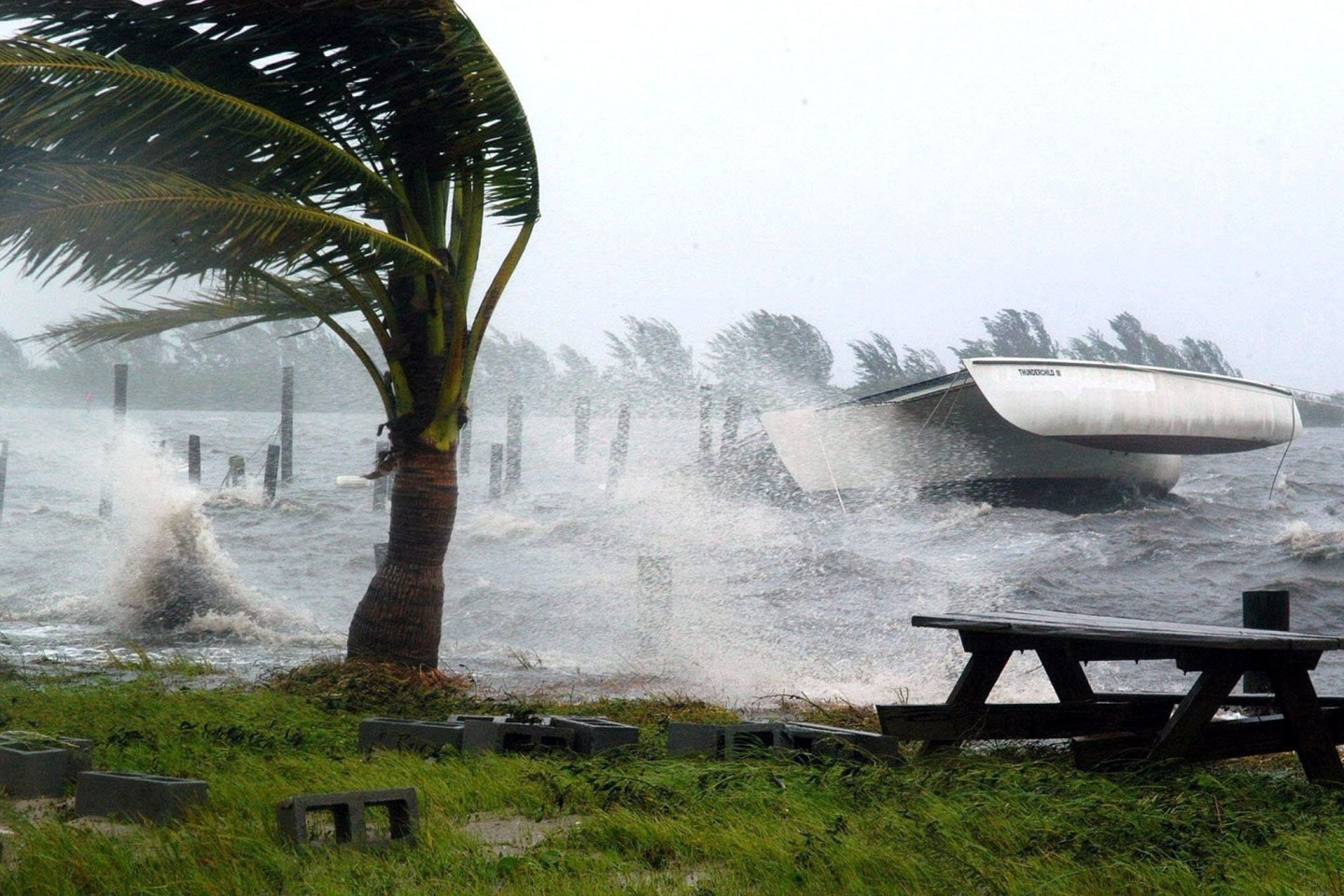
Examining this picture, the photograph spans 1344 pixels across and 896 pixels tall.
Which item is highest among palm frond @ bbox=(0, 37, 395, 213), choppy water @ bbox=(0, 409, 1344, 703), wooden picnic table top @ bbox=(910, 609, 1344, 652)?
palm frond @ bbox=(0, 37, 395, 213)

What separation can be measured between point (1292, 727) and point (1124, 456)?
19.4 metres

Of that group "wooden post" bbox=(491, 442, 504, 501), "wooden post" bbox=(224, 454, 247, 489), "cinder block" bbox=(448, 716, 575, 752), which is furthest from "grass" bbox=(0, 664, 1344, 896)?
"wooden post" bbox=(224, 454, 247, 489)

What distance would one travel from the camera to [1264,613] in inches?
295

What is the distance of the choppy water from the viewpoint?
12.0m

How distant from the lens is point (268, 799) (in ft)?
10.2

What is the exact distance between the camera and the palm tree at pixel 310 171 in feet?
19.2

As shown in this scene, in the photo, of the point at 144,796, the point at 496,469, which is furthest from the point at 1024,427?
the point at 496,469

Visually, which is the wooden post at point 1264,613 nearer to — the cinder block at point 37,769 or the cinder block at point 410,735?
the cinder block at point 410,735

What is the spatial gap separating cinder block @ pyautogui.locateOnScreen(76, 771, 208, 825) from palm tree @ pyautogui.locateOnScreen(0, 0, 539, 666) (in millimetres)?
3594

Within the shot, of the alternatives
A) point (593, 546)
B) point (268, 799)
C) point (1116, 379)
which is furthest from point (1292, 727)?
point (593, 546)

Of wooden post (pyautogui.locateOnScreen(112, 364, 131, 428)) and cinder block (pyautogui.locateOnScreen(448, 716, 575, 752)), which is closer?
cinder block (pyautogui.locateOnScreen(448, 716, 575, 752))

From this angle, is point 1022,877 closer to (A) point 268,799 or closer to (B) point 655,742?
(A) point 268,799

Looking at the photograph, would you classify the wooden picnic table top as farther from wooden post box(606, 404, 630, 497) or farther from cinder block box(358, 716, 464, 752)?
wooden post box(606, 404, 630, 497)

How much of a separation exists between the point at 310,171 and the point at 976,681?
4278 millimetres
